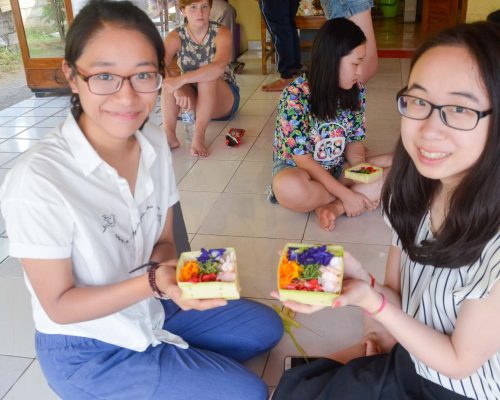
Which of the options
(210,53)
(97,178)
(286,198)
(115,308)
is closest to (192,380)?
(115,308)

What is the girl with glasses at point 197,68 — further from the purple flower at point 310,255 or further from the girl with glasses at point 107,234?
the purple flower at point 310,255

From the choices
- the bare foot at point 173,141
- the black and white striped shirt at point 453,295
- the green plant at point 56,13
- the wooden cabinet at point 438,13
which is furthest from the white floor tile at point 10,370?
the wooden cabinet at point 438,13

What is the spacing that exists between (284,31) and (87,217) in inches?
143

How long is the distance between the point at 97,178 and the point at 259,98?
10.4ft

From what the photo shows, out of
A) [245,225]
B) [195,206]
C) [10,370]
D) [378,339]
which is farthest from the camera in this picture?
[195,206]

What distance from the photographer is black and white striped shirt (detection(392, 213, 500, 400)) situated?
3.11ft

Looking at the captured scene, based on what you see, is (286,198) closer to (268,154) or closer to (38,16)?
(268,154)

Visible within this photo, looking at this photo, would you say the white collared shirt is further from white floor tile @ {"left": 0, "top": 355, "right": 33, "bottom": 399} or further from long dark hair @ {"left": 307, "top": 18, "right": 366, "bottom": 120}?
long dark hair @ {"left": 307, "top": 18, "right": 366, "bottom": 120}

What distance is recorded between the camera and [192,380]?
1322 mm

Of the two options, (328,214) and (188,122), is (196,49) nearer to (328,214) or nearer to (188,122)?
(188,122)

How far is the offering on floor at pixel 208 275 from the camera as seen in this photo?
1085 mm

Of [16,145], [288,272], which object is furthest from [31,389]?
[16,145]

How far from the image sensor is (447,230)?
1.02m

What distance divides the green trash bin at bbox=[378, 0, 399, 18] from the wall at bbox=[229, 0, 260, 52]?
3.61 meters
